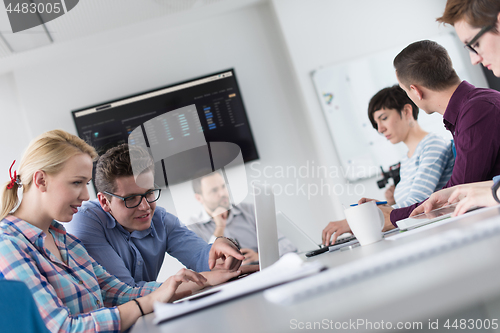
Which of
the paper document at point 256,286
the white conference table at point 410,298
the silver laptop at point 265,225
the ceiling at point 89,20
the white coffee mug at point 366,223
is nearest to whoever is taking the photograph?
the white conference table at point 410,298

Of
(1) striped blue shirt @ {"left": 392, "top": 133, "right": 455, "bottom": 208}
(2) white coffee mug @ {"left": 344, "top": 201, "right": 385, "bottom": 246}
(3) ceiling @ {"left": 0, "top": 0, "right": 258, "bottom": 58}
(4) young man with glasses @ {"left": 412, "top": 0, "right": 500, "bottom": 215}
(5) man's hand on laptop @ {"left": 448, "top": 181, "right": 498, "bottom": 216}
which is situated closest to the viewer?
(5) man's hand on laptop @ {"left": 448, "top": 181, "right": 498, "bottom": 216}

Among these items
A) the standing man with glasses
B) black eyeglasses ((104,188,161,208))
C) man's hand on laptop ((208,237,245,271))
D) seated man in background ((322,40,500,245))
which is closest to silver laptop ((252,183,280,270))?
man's hand on laptop ((208,237,245,271))

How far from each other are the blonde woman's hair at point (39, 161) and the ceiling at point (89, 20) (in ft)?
5.50

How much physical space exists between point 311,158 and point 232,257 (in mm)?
2281

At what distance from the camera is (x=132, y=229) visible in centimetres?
163

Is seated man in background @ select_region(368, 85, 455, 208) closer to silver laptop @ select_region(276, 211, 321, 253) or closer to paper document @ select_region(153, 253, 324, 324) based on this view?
silver laptop @ select_region(276, 211, 321, 253)

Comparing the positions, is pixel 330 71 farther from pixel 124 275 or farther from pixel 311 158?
pixel 124 275

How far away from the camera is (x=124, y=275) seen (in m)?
1.39

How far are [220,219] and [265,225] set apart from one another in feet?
6.05

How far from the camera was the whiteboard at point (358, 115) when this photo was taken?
3.20 meters

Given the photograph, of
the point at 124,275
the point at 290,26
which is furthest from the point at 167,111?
the point at 124,275

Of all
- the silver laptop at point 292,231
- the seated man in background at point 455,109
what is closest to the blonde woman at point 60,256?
the seated man in background at point 455,109

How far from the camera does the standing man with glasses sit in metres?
1.42

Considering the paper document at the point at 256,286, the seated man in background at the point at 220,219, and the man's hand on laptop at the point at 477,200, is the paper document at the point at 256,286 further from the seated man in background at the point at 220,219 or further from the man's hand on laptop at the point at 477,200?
the seated man in background at the point at 220,219
